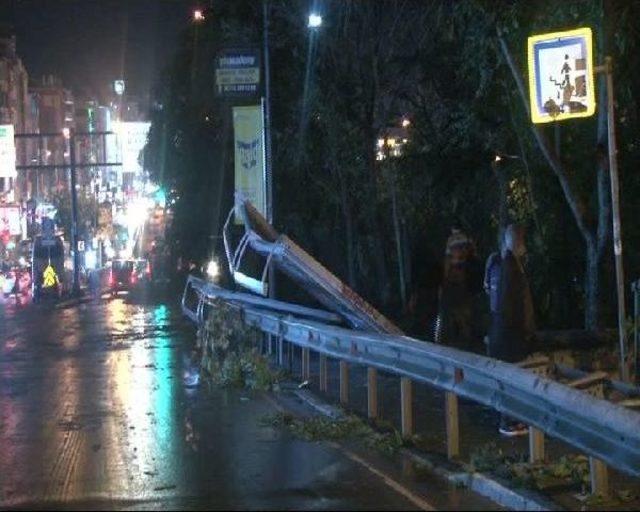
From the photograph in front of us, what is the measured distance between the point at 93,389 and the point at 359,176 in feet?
40.8

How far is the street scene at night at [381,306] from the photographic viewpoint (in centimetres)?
764

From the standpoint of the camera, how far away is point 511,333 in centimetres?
956

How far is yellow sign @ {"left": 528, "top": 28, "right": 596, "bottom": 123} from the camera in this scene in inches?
409

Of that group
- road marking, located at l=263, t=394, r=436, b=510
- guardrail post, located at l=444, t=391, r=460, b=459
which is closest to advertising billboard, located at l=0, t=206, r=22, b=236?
road marking, located at l=263, t=394, r=436, b=510

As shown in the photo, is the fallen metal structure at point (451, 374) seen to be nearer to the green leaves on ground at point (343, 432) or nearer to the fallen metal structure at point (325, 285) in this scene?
the fallen metal structure at point (325, 285)

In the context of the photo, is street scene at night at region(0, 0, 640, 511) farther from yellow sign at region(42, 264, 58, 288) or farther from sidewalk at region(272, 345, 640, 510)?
yellow sign at region(42, 264, 58, 288)

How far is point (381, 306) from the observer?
23469 mm

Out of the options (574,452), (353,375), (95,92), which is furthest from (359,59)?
(95,92)

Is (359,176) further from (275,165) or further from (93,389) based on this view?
(93,389)

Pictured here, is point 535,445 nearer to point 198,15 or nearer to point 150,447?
point 150,447

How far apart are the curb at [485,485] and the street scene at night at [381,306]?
1.1 inches

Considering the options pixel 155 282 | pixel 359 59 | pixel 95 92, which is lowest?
pixel 155 282

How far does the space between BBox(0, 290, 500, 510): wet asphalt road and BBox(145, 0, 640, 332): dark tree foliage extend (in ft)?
15.8

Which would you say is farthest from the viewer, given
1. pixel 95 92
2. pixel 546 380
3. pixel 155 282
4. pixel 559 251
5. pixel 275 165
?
pixel 95 92
